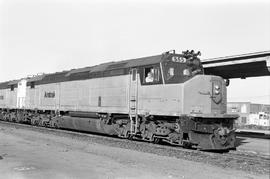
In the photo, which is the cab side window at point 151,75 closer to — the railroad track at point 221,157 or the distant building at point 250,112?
the railroad track at point 221,157

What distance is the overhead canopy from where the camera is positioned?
1862 centimetres

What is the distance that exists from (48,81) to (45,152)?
1469cm

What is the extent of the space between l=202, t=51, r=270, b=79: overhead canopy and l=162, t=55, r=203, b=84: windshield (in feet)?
15.9

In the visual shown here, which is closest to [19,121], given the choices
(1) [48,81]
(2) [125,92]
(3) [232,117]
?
(1) [48,81]

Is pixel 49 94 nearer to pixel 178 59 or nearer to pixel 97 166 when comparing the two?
pixel 178 59

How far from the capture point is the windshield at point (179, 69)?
589 inches

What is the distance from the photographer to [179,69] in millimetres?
15250

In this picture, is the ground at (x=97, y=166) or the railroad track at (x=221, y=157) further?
the railroad track at (x=221, y=157)

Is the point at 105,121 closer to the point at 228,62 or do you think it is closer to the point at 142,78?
the point at 142,78

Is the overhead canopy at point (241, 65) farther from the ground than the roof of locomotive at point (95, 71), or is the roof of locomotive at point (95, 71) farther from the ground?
the overhead canopy at point (241, 65)

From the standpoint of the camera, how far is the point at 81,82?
2152 centimetres

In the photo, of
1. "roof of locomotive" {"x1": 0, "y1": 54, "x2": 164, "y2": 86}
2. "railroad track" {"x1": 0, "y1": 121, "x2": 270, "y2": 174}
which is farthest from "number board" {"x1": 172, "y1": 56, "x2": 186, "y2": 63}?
"railroad track" {"x1": 0, "y1": 121, "x2": 270, "y2": 174}

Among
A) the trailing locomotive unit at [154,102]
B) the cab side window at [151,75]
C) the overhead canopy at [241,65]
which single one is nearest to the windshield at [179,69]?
the trailing locomotive unit at [154,102]

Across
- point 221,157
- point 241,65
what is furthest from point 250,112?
point 221,157
